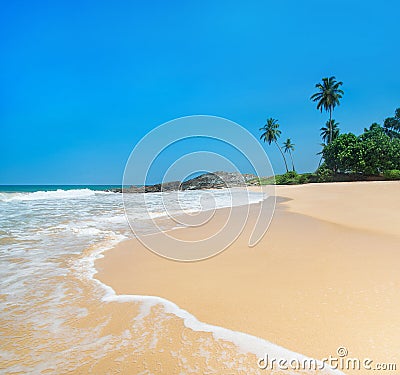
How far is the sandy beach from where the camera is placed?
2.01 meters

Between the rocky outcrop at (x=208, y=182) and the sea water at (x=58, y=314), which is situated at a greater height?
the rocky outcrop at (x=208, y=182)

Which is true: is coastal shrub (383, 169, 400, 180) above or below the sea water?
above

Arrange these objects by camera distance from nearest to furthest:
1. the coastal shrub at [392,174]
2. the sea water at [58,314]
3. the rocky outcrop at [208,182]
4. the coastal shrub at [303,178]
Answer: the sea water at [58,314] → the coastal shrub at [392,174] → the coastal shrub at [303,178] → the rocky outcrop at [208,182]

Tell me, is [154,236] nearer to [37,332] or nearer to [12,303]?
[12,303]

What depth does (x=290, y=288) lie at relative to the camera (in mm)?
2926

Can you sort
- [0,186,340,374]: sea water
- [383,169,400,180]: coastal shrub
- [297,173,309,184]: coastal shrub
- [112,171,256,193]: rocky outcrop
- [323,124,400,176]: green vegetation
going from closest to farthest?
[0,186,340,374]: sea water → [383,169,400,180]: coastal shrub → [323,124,400,176]: green vegetation → [297,173,309,184]: coastal shrub → [112,171,256,193]: rocky outcrop

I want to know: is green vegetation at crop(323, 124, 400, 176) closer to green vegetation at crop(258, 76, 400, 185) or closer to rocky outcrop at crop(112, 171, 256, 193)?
green vegetation at crop(258, 76, 400, 185)

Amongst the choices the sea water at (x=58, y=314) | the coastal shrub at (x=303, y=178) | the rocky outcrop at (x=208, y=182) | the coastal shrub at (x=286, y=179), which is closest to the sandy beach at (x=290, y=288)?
the sea water at (x=58, y=314)

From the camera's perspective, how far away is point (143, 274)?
371cm

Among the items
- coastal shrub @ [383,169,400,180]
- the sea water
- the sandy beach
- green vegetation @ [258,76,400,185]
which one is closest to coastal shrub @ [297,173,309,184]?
green vegetation @ [258,76,400,185]

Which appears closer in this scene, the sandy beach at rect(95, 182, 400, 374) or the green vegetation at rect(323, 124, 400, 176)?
the sandy beach at rect(95, 182, 400, 374)

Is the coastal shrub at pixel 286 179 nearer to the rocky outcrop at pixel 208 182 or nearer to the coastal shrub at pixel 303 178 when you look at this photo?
the coastal shrub at pixel 303 178

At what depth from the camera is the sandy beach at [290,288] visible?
6.58 ft

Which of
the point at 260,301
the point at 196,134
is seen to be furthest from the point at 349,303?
the point at 196,134
